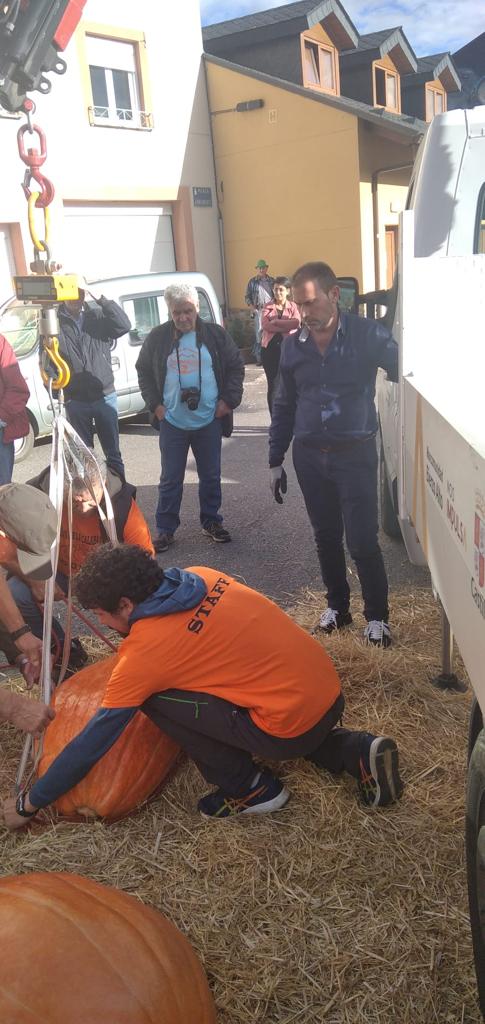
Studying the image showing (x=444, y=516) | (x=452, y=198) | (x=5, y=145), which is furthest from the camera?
(x=5, y=145)

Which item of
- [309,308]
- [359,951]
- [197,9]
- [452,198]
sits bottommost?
[359,951]

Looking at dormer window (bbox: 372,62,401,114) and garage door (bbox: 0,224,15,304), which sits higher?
dormer window (bbox: 372,62,401,114)

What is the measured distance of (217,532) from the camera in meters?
6.13

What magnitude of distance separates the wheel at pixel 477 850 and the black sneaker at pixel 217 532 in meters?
4.15

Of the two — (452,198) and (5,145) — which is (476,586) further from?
(5,145)

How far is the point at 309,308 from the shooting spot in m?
3.76

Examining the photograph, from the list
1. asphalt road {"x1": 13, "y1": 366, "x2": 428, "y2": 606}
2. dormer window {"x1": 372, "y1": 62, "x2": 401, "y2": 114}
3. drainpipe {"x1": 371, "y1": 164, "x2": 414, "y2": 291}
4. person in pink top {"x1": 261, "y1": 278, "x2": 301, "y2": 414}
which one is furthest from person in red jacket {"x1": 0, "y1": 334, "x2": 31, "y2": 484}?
dormer window {"x1": 372, "y1": 62, "x2": 401, "y2": 114}

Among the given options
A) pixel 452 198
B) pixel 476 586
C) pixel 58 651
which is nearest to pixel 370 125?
pixel 452 198

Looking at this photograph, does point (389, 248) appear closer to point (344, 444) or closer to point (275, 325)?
point (275, 325)

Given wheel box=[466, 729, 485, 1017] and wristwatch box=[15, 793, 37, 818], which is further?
wristwatch box=[15, 793, 37, 818]

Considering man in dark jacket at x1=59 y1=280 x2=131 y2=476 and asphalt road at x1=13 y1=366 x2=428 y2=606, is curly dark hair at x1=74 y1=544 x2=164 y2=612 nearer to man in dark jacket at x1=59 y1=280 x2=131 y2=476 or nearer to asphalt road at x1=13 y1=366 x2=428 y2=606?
asphalt road at x1=13 y1=366 x2=428 y2=606

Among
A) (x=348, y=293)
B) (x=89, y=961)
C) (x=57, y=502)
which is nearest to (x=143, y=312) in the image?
(x=348, y=293)

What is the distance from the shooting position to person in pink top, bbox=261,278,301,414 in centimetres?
878

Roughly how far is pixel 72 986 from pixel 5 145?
47.8 feet
